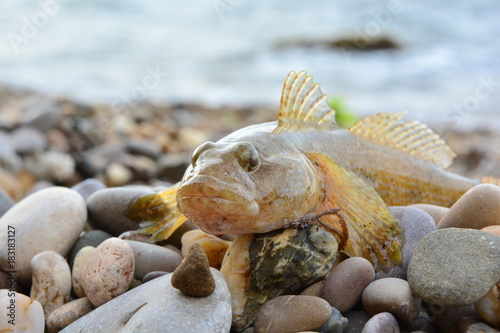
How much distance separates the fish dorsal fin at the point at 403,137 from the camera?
3.71 meters

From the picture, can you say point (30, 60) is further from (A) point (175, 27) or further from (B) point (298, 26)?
(B) point (298, 26)

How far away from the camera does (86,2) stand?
81.8 feet

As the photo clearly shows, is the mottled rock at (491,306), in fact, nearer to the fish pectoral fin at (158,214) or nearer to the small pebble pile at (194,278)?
the small pebble pile at (194,278)

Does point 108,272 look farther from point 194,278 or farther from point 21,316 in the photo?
point 194,278

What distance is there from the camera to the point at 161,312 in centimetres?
232

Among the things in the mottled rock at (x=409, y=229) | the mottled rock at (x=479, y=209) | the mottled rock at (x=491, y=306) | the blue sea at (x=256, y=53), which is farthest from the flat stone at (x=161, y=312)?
the blue sea at (x=256, y=53)

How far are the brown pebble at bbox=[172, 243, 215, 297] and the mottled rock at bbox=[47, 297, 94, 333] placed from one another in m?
0.74

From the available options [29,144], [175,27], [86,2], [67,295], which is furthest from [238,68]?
[67,295]

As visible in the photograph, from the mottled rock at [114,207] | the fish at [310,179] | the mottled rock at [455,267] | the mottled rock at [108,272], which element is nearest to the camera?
the mottled rock at [455,267]

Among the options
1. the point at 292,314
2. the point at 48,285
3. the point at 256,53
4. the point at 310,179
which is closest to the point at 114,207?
the point at 48,285

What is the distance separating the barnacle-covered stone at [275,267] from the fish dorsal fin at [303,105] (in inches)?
33.8

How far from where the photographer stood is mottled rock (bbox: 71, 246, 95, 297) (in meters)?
2.97

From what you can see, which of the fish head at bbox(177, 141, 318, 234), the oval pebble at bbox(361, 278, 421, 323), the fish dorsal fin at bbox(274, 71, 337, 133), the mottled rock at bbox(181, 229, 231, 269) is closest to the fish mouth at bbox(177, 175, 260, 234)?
the fish head at bbox(177, 141, 318, 234)

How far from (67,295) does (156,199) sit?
825mm
